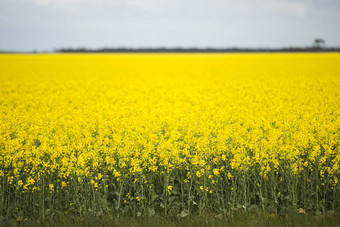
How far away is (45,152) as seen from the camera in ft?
26.1

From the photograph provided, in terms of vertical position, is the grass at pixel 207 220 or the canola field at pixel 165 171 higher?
the canola field at pixel 165 171

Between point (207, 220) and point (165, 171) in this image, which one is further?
point (165, 171)

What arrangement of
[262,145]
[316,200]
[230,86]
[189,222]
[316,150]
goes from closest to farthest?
[189,222] < [316,200] < [316,150] < [262,145] < [230,86]

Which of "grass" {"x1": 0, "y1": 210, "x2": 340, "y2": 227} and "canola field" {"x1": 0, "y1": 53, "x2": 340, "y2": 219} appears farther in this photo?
"canola field" {"x1": 0, "y1": 53, "x2": 340, "y2": 219}

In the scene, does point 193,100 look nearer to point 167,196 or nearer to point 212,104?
point 212,104

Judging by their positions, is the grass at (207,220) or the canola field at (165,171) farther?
the canola field at (165,171)

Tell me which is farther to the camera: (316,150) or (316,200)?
(316,150)

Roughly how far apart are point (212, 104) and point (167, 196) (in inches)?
353

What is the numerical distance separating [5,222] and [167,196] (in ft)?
10.3

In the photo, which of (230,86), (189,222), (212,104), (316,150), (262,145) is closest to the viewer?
(189,222)

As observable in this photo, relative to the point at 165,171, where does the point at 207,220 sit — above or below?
below

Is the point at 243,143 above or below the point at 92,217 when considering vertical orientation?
above

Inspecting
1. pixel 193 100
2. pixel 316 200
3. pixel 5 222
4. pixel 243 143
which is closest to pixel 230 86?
pixel 193 100

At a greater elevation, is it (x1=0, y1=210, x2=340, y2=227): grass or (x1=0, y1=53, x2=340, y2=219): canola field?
(x1=0, y1=53, x2=340, y2=219): canola field
